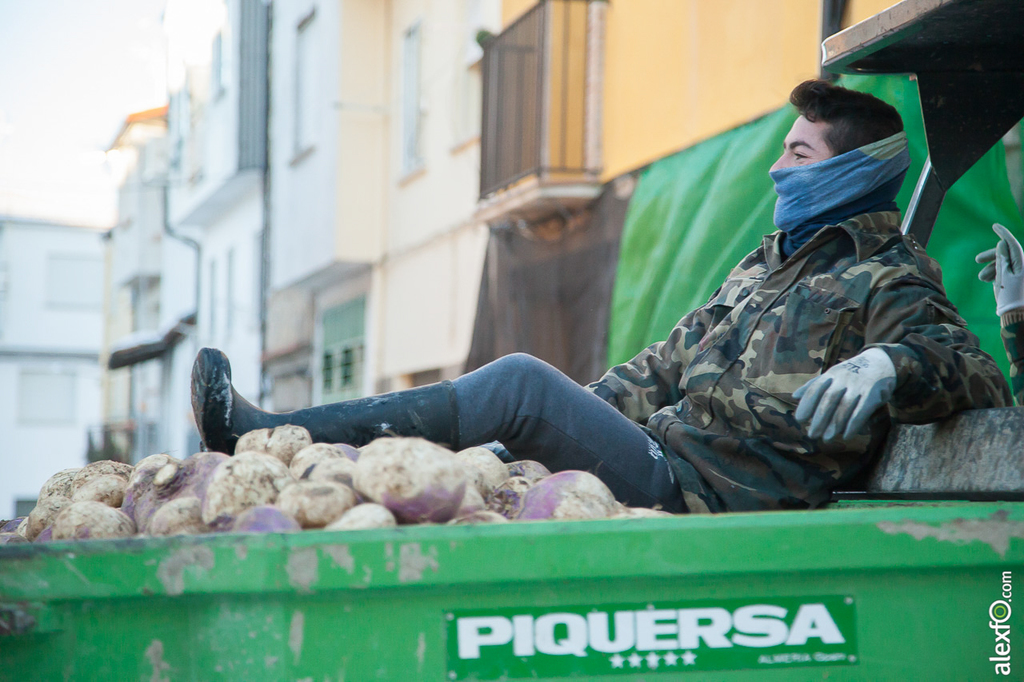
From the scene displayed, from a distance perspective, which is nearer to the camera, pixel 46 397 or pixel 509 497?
pixel 509 497

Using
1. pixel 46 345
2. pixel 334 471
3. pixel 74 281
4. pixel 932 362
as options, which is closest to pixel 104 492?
pixel 334 471

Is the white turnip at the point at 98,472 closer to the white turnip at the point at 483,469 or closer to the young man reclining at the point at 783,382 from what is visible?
the young man reclining at the point at 783,382

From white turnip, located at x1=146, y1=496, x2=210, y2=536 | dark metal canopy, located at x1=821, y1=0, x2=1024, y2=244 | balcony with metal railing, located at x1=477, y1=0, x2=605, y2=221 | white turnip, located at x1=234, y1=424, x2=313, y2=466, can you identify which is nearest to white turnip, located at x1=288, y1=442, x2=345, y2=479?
white turnip, located at x1=234, y1=424, x2=313, y2=466

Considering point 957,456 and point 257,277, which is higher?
point 257,277

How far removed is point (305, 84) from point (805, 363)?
615 inches

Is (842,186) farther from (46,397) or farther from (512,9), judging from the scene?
(46,397)

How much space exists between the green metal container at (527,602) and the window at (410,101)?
40.9ft

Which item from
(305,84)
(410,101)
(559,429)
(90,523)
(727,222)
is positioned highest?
(305,84)

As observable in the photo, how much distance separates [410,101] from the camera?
14469 millimetres

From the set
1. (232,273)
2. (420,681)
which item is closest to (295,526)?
(420,681)

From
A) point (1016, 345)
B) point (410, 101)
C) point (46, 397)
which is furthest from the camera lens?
point (46, 397)

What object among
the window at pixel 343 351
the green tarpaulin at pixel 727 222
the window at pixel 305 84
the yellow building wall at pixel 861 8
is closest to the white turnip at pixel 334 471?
the green tarpaulin at pixel 727 222

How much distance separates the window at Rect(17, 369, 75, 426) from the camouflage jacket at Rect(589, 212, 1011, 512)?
137 feet

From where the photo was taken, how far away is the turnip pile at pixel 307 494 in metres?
1.98
